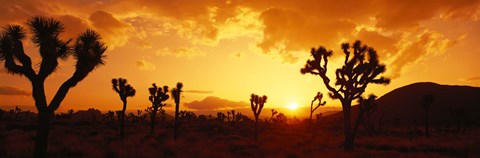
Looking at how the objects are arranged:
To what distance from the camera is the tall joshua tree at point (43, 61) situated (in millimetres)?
13906

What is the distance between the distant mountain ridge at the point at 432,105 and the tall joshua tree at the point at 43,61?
110191 mm

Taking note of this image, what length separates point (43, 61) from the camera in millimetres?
14102

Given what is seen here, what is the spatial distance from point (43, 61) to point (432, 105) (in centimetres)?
14021

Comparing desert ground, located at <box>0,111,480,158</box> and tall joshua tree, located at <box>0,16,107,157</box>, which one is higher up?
tall joshua tree, located at <box>0,16,107,157</box>

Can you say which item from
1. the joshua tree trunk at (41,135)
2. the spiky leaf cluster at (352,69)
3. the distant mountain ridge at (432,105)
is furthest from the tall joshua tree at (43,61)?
the distant mountain ridge at (432,105)

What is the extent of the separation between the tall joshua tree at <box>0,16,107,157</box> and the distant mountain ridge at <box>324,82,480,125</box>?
110 m

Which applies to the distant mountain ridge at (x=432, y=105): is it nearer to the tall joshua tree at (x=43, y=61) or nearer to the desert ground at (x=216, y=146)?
the desert ground at (x=216, y=146)

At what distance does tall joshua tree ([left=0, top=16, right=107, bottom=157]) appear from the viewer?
13.9m

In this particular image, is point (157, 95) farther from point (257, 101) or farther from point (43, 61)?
point (43, 61)

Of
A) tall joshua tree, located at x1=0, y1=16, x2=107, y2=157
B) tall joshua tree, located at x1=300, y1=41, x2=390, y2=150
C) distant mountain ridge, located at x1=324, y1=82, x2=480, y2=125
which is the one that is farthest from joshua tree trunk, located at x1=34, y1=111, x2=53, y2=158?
distant mountain ridge, located at x1=324, y1=82, x2=480, y2=125

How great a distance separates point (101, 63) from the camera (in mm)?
15602

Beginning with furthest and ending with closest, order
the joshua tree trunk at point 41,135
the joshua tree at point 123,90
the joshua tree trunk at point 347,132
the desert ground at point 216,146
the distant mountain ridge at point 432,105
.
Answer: the distant mountain ridge at point 432,105 → the joshua tree at point 123,90 → the joshua tree trunk at point 347,132 → the desert ground at point 216,146 → the joshua tree trunk at point 41,135

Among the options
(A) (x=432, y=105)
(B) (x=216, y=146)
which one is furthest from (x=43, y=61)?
(A) (x=432, y=105)

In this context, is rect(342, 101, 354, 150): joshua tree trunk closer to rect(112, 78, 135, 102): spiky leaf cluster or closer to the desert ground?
the desert ground
